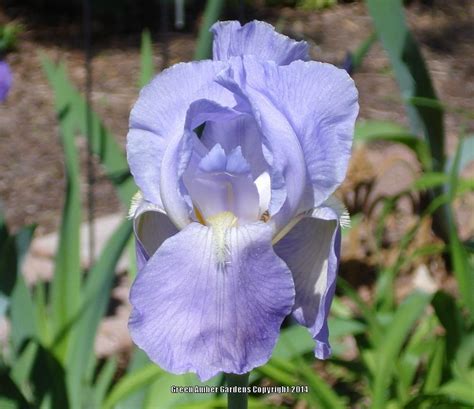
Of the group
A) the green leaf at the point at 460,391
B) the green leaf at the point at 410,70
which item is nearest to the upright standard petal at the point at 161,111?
the green leaf at the point at 460,391

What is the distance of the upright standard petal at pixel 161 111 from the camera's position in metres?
0.54

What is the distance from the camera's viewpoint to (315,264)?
0.54m

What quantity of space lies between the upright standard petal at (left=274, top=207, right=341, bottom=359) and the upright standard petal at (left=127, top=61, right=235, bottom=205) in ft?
0.31

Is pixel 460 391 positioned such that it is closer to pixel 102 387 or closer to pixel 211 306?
pixel 102 387

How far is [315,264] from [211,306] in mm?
90

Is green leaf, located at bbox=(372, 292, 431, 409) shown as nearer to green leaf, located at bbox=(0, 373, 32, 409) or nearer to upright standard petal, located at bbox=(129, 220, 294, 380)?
green leaf, located at bbox=(0, 373, 32, 409)

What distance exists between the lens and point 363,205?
1.81m

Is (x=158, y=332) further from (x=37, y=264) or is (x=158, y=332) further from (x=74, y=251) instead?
(x=37, y=264)

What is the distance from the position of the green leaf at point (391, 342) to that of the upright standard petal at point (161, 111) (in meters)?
0.58

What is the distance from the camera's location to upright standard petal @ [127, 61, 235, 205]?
1.79ft

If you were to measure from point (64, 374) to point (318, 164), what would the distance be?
25.8 inches

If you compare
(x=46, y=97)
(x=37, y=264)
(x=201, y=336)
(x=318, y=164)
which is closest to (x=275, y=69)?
(x=318, y=164)

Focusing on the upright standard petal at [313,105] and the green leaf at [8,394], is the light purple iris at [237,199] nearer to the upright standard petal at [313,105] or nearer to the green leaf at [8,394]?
the upright standard petal at [313,105]

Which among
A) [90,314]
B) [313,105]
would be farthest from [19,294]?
[313,105]
